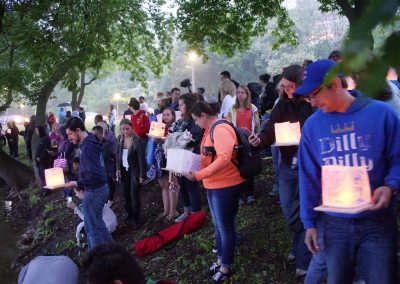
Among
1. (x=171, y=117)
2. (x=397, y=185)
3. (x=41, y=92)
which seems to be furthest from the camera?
(x=41, y=92)

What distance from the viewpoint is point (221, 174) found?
4.28m

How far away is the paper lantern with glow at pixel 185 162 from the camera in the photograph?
4418 millimetres

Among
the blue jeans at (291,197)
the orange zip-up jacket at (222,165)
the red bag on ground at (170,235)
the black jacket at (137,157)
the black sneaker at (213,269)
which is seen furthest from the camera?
the black jacket at (137,157)

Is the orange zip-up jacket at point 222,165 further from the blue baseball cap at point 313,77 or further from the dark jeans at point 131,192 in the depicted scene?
the dark jeans at point 131,192

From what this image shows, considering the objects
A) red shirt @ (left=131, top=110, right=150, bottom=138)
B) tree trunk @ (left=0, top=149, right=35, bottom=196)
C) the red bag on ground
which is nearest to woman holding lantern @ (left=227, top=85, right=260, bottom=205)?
the red bag on ground

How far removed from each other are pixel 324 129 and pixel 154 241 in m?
4.35

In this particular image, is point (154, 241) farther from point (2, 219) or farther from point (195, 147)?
point (2, 219)

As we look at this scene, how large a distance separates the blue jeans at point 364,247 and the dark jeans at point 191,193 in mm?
4096

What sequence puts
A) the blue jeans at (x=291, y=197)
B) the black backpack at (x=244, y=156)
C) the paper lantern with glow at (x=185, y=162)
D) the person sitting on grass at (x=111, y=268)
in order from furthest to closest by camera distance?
the paper lantern with glow at (x=185, y=162) → the black backpack at (x=244, y=156) → the blue jeans at (x=291, y=197) → the person sitting on grass at (x=111, y=268)

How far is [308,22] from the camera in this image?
182 ft

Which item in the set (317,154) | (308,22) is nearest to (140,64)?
(317,154)

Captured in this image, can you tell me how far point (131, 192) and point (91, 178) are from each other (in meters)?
2.17

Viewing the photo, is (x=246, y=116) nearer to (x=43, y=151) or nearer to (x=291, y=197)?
(x=291, y=197)

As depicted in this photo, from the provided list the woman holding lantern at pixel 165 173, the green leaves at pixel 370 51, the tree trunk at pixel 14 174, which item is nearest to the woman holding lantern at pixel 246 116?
the woman holding lantern at pixel 165 173
